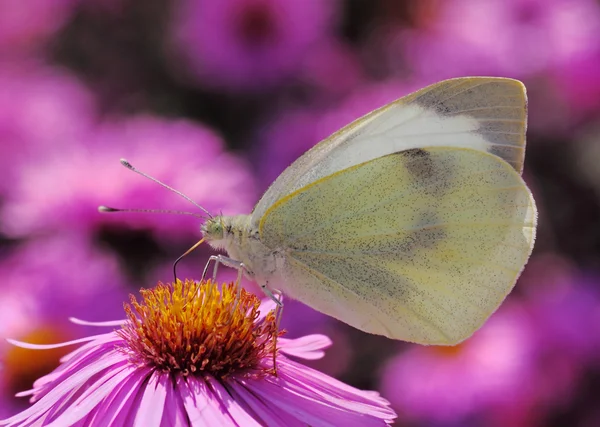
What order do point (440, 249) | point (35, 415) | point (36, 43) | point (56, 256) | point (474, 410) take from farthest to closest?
point (36, 43), point (474, 410), point (56, 256), point (440, 249), point (35, 415)

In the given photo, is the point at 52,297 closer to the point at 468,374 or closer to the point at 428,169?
the point at 428,169

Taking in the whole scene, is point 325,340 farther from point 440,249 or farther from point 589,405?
point 589,405

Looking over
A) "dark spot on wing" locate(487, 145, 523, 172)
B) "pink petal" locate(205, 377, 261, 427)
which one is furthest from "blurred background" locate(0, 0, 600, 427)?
"dark spot on wing" locate(487, 145, 523, 172)

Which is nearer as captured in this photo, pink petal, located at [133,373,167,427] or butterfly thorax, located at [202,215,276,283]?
pink petal, located at [133,373,167,427]

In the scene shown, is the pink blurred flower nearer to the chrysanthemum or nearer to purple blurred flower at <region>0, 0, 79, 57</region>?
the chrysanthemum

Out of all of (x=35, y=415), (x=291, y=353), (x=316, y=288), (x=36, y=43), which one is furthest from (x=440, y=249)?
(x=36, y=43)

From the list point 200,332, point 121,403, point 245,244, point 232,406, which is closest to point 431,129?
point 245,244
